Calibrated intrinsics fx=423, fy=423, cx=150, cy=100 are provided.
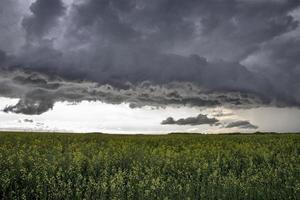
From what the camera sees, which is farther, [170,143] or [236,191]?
[170,143]

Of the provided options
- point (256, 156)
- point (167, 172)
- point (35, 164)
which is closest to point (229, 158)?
point (256, 156)

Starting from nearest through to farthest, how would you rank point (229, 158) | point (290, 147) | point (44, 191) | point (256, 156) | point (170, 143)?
point (44, 191) < point (229, 158) < point (256, 156) < point (290, 147) < point (170, 143)

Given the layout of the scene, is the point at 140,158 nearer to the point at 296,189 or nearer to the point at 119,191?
the point at 119,191

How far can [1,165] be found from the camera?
48.5ft

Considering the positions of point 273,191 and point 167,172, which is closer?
point 273,191

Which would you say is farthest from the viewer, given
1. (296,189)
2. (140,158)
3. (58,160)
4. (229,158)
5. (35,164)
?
(229,158)

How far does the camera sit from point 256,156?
2027 centimetres

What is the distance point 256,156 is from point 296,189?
9.45 m

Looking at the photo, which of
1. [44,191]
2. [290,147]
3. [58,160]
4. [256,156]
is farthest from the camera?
[290,147]

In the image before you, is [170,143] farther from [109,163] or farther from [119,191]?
[119,191]

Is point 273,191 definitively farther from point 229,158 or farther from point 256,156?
point 256,156

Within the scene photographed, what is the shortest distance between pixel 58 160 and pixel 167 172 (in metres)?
4.08

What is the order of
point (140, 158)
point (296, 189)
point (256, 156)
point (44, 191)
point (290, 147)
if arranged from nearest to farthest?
point (296, 189)
point (44, 191)
point (140, 158)
point (256, 156)
point (290, 147)

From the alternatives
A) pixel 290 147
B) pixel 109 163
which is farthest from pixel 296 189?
pixel 290 147
